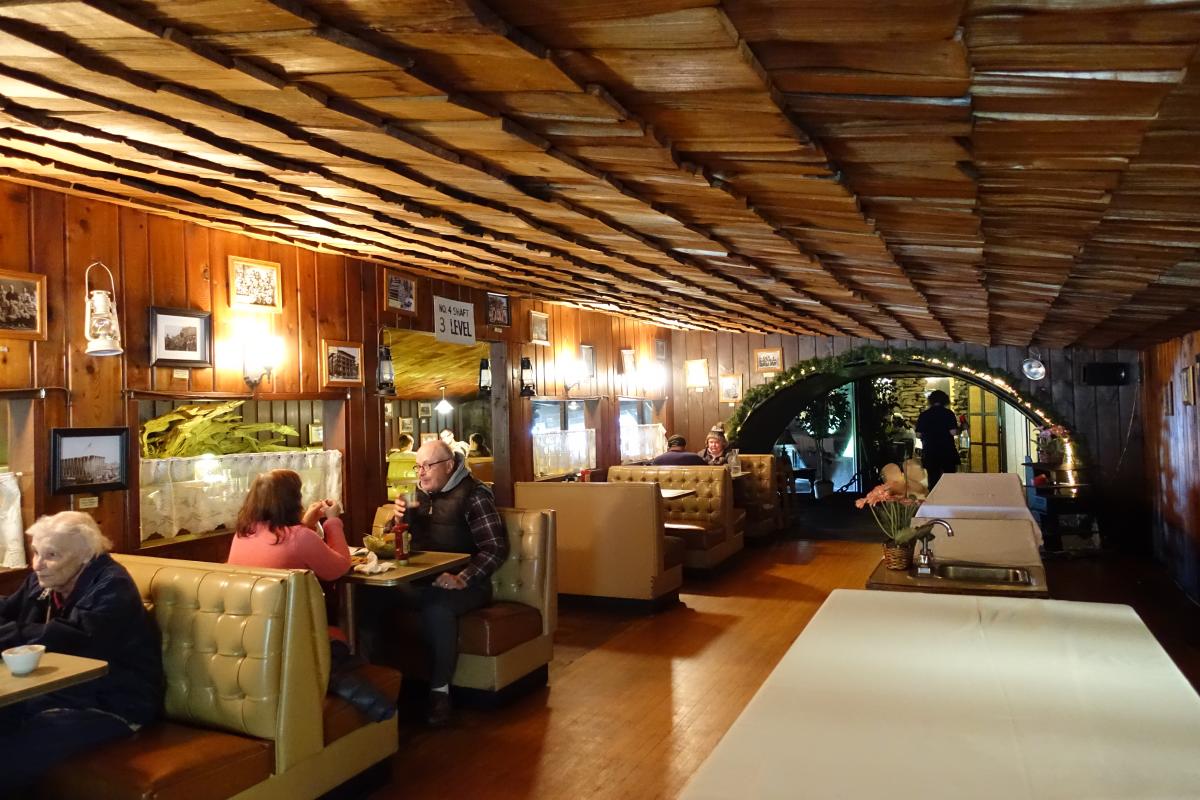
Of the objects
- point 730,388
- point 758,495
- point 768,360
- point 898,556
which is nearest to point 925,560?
point 898,556

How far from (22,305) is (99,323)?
13.7 inches

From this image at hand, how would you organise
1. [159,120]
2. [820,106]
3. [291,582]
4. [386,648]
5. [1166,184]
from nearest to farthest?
1. [820,106]
2. [1166,184]
3. [159,120]
4. [291,582]
5. [386,648]

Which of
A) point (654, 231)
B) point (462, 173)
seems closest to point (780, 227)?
point (654, 231)

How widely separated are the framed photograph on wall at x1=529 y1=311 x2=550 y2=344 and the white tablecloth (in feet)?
14.2

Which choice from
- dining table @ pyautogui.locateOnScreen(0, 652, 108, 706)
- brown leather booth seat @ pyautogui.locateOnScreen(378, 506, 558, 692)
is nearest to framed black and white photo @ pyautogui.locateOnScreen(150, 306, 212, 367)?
brown leather booth seat @ pyautogui.locateOnScreen(378, 506, 558, 692)

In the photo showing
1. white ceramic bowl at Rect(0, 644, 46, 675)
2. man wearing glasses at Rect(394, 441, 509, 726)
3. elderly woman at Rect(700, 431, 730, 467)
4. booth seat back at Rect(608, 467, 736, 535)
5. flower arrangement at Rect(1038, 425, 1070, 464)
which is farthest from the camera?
flower arrangement at Rect(1038, 425, 1070, 464)

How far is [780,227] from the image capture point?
407cm

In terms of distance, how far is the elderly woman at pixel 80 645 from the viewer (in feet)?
10.4

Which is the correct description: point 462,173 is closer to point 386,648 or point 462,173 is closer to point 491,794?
point 491,794

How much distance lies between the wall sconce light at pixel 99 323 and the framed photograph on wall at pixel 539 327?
4.62m

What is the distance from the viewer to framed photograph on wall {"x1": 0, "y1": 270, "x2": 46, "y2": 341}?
4418 mm

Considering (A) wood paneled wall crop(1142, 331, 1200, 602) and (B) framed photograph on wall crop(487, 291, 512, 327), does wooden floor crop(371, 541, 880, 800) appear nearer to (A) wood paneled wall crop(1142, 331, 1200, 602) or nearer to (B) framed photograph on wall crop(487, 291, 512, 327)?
(B) framed photograph on wall crop(487, 291, 512, 327)

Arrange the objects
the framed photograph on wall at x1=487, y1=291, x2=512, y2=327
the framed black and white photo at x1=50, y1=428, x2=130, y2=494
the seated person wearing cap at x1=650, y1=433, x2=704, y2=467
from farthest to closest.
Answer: the seated person wearing cap at x1=650, y1=433, x2=704, y2=467 → the framed photograph on wall at x1=487, y1=291, x2=512, y2=327 → the framed black and white photo at x1=50, y1=428, x2=130, y2=494

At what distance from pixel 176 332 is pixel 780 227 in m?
3.58
